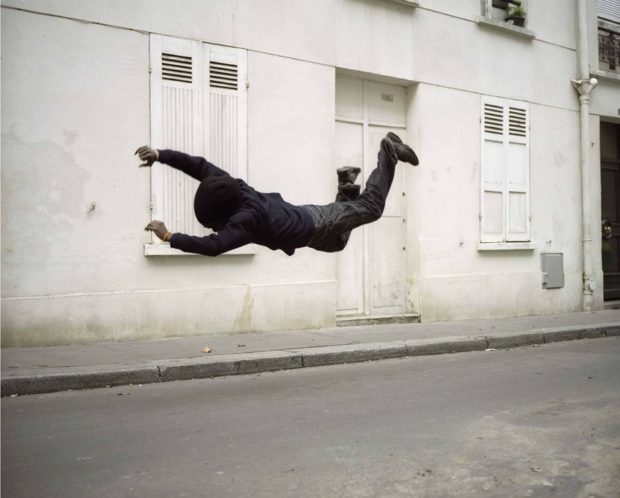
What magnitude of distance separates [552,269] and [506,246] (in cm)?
136

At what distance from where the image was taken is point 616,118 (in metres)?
13.7

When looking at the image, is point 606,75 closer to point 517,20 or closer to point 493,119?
point 517,20

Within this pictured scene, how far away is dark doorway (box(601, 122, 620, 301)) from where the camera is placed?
45.4ft

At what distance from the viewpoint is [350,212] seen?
17.5ft

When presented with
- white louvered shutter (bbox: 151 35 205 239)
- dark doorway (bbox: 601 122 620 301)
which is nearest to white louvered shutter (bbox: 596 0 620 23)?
dark doorway (bbox: 601 122 620 301)

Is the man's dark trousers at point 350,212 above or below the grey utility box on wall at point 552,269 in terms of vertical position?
above

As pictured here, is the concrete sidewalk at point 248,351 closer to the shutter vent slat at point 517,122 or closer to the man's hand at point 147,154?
the man's hand at point 147,154

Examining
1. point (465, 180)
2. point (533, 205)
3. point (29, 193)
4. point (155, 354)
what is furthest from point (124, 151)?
point (533, 205)

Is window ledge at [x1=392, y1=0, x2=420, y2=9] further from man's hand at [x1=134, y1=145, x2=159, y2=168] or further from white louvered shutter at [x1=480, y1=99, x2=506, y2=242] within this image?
man's hand at [x1=134, y1=145, x2=159, y2=168]

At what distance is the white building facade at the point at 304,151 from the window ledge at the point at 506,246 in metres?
0.05

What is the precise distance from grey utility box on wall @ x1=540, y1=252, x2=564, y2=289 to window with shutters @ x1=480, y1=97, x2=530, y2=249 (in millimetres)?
638

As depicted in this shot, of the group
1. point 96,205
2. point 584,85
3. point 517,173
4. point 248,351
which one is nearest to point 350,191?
point 248,351

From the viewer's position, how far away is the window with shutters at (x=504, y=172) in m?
11.6

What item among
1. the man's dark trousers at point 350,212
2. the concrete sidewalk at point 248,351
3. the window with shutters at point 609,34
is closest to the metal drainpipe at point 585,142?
the window with shutters at point 609,34
